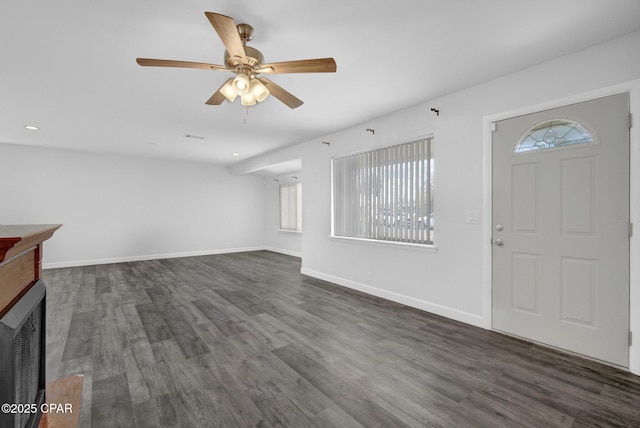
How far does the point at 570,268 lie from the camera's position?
246cm

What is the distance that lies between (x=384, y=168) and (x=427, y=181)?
731 mm

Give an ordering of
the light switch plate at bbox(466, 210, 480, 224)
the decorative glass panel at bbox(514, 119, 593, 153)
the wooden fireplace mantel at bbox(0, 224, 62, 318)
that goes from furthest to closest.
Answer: the light switch plate at bbox(466, 210, 480, 224) → the decorative glass panel at bbox(514, 119, 593, 153) → the wooden fireplace mantel at bbox(0, 224, 62, 318)

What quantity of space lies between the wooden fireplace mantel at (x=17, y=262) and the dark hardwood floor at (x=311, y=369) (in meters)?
0.95

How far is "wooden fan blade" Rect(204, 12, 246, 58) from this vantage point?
1.49m

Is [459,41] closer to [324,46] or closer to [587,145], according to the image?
[324,46]

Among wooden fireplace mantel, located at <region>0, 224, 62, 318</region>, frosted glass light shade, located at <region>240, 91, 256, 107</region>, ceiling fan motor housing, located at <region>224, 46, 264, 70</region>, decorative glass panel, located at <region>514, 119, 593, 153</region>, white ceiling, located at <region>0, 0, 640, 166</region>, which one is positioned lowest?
wooden fireplace mantel, located at <region>0, 224, 62, 318</region>

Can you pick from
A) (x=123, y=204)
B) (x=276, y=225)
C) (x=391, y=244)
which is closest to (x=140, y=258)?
(x=123, y=204)

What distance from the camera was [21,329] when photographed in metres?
1.17

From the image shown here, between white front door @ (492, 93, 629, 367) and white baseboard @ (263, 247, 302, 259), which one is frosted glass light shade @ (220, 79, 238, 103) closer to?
white front door @ (492, 93, 629, 367)

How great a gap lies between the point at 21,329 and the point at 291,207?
22.7 feet

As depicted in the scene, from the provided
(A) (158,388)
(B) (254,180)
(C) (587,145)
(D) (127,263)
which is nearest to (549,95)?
(C) (587,145)

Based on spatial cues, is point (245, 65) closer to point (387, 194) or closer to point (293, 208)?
point (387, 194)

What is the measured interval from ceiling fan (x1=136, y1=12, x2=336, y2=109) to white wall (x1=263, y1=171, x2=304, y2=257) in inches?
215

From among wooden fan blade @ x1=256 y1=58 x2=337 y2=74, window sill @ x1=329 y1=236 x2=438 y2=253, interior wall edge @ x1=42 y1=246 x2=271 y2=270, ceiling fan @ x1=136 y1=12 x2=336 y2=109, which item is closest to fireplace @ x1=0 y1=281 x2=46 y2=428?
ceiling fan @ x1=136 y1=12 x2=336 y2=109
